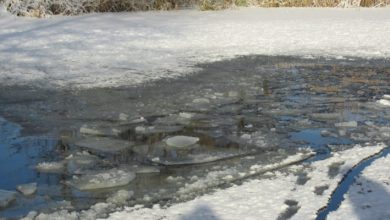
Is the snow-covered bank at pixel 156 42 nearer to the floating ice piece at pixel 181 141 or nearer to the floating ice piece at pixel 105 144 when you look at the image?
the floating ice piece at pixel 105 144

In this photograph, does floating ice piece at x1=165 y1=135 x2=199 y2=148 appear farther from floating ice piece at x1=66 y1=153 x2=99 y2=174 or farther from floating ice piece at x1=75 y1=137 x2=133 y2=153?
floating ice piece at x1=66 y1=153 x2=99 y2=174

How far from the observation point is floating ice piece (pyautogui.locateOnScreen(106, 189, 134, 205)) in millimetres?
4340

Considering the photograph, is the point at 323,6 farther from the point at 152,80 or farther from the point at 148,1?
the point at 152,80

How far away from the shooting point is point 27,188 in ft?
14.9

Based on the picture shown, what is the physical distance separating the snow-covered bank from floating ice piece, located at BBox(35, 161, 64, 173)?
3.45 meters

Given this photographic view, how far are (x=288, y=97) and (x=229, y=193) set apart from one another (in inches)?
136

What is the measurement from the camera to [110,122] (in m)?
6.55

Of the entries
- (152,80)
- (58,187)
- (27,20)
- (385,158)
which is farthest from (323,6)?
(58,187)

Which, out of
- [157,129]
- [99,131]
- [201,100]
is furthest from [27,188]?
[201,100]

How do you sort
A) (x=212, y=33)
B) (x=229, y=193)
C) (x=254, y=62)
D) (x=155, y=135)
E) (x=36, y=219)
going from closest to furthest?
(x=36, y=219)
(x=229, y=193)
(x=155, y=135)
(x=254, y=62)
(x=212, y=33)

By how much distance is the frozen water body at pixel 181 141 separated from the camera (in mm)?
5691

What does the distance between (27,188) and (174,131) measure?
6.49ft

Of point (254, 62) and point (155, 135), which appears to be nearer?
point (155, 135)

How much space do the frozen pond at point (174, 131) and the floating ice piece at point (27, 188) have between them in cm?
3
